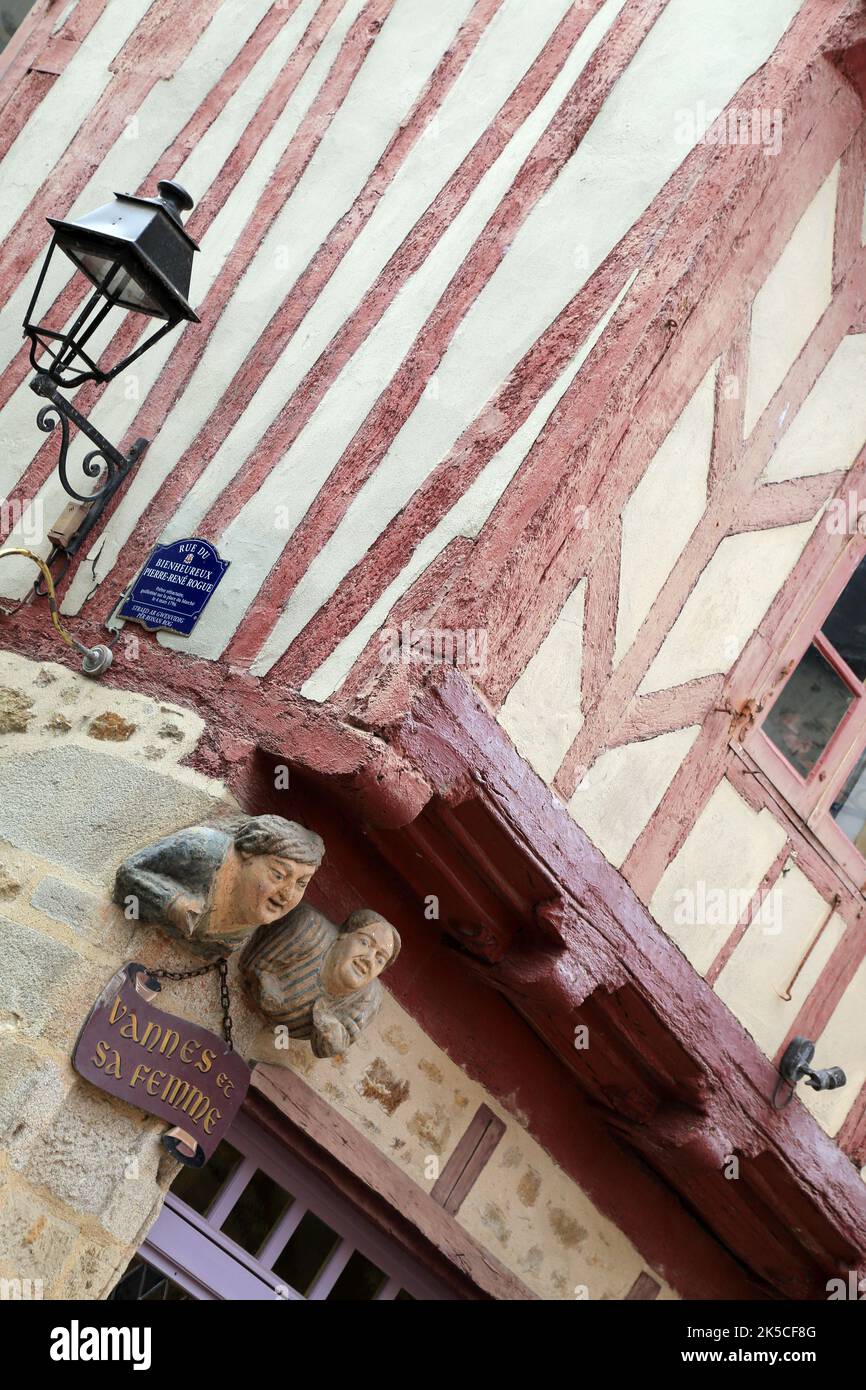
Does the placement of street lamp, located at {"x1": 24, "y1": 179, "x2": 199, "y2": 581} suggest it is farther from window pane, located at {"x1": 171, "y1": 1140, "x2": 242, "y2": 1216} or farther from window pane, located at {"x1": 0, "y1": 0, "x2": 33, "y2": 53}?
window pane, located at {"x1": 0, "y1": 0, "x2": 33, "y2": 53}

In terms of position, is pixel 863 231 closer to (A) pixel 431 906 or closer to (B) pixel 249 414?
(B) pixel 249 414

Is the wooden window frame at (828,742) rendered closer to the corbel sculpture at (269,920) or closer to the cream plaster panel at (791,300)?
the cream plaster panel at (791,300)

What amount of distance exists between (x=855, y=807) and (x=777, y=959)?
67cm

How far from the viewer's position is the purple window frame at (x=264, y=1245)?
437 centimetres

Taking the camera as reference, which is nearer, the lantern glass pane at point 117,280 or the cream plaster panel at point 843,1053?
the lantern glass pane at point 117,280

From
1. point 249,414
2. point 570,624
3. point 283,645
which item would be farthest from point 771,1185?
point 249,414

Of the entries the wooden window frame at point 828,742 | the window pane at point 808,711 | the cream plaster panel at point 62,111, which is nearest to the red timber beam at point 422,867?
the wooden window frame at point 828,742

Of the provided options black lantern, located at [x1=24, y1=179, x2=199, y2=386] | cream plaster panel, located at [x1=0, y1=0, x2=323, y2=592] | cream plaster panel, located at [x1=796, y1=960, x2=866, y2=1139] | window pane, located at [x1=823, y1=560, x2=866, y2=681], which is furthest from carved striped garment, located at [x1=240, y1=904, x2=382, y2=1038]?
window pane, located at [x1=823, y1=560, x2=866, y2=681]

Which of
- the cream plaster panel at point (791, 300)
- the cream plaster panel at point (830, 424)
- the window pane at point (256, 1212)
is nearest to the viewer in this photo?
the window pane at point (256, 1212)

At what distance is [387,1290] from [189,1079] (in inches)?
50.0

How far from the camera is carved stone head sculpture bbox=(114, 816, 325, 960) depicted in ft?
12.5

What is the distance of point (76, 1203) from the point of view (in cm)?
368

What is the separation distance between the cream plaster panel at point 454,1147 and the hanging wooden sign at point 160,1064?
219 mm

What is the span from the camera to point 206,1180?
4445 mm
